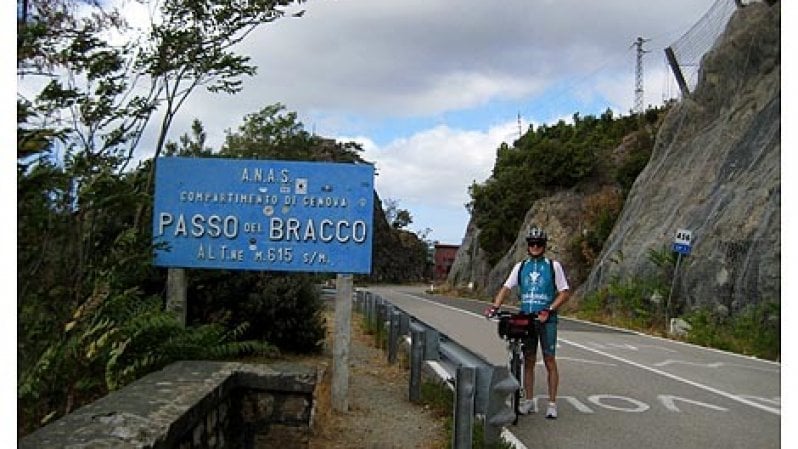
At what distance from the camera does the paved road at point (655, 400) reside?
7430 millimetres

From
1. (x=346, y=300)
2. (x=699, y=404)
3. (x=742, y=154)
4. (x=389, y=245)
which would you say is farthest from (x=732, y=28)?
(x=389, y=245)

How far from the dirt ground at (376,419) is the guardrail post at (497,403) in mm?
842

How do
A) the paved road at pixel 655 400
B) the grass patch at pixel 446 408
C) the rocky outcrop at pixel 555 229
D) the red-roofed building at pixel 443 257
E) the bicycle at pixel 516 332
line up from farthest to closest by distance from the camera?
the red-roofed building at pixel 443 257 → the rocky outcrop at pixel 555 229 → the bicycle at pixel 516 332 → the paved road at pixel 655 400 → the grass patch at pixel 446 408

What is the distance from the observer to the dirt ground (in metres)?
6.87

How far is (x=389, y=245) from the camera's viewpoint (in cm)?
8912

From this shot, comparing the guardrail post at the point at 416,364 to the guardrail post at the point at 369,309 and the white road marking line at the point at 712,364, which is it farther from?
the guardrail post at the point at 369,309

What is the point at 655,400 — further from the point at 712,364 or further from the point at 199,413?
the point at 199,413

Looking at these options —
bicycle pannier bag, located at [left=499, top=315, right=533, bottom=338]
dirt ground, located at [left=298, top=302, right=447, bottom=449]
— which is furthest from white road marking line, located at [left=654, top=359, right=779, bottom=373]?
bicycle pannier bag, located at [left=499, top=315, right=533, bottom=338]

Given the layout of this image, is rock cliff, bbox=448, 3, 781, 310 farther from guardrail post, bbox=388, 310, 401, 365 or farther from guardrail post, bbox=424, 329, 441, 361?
guardrail post, bbox=424, 329, 441, 361

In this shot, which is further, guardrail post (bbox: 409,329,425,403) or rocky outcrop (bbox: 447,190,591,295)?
rocky outcrop (bbox: 447,190,591,295)

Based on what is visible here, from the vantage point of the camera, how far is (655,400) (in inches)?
376

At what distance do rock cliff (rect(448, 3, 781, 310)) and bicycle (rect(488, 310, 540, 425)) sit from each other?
38.2ft

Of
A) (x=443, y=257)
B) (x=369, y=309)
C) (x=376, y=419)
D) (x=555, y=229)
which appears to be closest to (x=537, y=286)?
(x=376, y=419)

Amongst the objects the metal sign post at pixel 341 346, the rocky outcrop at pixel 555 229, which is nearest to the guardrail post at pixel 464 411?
the metal sign post at pixel 341 346
